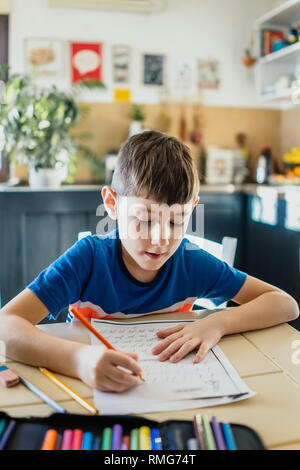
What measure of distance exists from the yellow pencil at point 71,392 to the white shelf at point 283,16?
261 cm

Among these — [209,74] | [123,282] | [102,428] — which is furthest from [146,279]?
[209,74]

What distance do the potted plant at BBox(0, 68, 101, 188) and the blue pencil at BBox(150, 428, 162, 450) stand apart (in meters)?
2.04

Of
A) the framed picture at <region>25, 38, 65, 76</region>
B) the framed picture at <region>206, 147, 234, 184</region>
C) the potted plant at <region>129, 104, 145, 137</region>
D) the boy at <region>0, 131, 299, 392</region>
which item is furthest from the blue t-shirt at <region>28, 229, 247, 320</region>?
the framed picture at <region>25, 38, 65, 76</region>

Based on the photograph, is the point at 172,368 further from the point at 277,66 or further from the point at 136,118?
the point at 277,66

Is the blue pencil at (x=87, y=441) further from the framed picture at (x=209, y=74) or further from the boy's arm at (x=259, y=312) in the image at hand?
the framed picture at (x=209, y=74)

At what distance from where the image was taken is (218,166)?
3.01 meters

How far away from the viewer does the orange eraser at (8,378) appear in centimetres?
60

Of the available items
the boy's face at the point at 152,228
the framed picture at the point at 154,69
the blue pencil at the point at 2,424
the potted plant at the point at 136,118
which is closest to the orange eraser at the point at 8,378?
the blue pencil at the point at 2,424

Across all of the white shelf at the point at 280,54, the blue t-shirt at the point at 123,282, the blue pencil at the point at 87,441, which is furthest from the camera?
the white shelf at the point at 280,54

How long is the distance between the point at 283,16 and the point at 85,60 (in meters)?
1.33

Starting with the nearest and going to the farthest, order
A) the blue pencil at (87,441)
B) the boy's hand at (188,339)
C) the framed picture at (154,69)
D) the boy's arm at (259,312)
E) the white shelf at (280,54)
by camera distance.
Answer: the blue pencil at (87,441) → the boy's hand at (188,339) → the boy's arm at (259,312) → the white shelf at (280,54) → the framed picture at (154,69)

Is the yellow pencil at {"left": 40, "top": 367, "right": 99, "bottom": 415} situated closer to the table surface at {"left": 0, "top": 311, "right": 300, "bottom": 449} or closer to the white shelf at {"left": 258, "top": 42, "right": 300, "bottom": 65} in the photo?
the table surface at {"left": 0, "top": 311, "right": 300, "bottom": 449}
